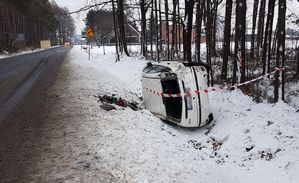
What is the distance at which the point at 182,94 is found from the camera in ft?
32.2

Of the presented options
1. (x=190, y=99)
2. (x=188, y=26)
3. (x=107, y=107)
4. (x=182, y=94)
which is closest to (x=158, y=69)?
(x=182, y=94)

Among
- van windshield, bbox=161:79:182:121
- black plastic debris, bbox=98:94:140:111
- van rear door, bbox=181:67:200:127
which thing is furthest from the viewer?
black plastic debris, bbox=98:94:140:111

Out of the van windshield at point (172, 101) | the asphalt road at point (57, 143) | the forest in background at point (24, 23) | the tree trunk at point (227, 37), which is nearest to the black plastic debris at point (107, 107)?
the asphalt road at point (57, 143)

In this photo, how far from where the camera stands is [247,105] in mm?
10328

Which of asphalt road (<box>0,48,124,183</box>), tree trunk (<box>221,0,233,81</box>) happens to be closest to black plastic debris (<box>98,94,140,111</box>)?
asphalt road (<box>0,48,124,183</box>)

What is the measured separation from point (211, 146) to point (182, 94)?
1.76 m

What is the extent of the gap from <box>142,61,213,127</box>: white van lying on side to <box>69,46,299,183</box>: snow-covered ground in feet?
1.15

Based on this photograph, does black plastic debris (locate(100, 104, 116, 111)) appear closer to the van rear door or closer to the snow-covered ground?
the snow-covered ground

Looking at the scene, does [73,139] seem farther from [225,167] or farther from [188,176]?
[225,167]

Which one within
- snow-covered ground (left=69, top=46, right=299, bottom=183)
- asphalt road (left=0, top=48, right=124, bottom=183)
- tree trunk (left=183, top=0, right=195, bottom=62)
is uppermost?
tree trunk (left=183, top=0, right=195, bottom=62)

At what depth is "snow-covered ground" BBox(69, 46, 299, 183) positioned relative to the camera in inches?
249

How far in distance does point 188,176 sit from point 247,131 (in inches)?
107

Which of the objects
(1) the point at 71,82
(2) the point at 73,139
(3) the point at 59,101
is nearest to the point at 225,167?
(2) the point at 73,139

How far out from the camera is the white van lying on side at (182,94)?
9.79m
